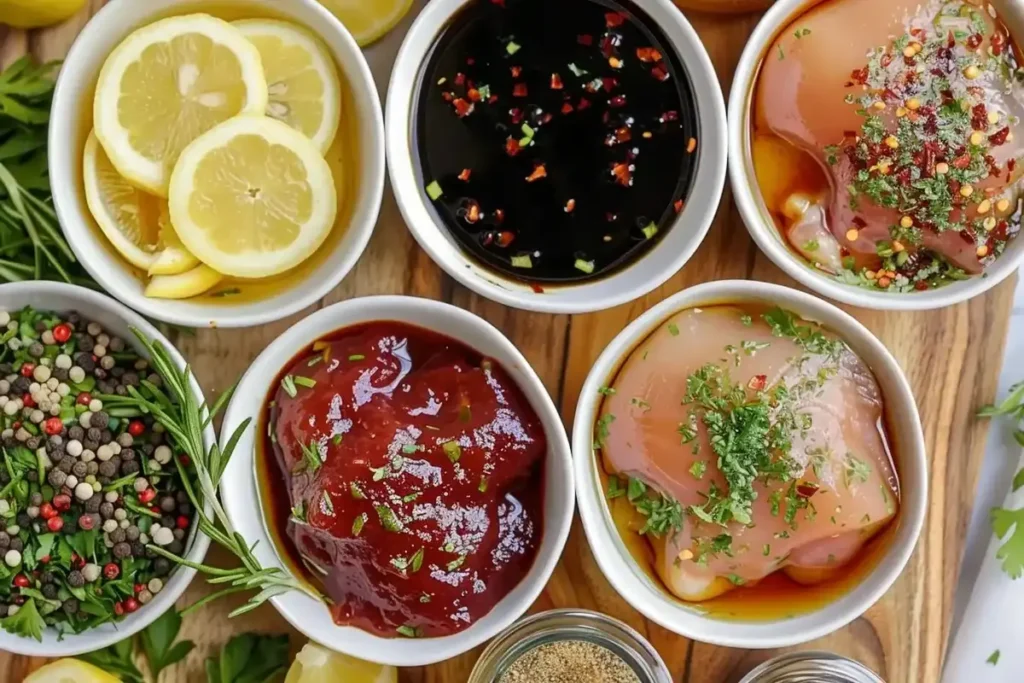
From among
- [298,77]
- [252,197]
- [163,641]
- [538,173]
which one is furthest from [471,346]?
[163,641]

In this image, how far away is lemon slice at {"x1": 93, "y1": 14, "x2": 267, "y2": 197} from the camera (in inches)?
57.4

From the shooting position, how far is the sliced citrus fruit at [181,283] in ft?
4.90

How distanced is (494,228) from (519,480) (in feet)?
1.47

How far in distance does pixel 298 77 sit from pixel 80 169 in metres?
0.39

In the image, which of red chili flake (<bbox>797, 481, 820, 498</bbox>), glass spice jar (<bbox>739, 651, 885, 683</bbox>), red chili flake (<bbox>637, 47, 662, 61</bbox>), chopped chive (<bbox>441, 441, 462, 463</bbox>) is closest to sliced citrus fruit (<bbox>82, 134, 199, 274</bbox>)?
chopped chive (<bbox>441, 441, 462, 463</bbox>)

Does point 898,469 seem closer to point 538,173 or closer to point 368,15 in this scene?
point 538,173

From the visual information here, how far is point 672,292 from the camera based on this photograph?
66.2 inches

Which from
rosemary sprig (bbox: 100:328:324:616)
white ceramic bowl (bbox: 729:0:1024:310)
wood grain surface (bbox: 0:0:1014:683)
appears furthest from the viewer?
wood grain surface (bbox: 0:0:1014:683)

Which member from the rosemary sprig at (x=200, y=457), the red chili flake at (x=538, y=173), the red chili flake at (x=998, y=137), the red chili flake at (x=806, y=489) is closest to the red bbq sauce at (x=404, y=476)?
the rosemary sprig at (x=200, y=457)

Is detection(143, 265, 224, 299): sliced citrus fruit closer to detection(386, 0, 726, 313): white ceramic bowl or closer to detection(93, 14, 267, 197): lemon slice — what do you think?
detection(93, 14, 267, 197): lemon slice

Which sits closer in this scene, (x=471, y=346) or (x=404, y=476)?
(x=404, y=476)

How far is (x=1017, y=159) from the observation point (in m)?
1.56

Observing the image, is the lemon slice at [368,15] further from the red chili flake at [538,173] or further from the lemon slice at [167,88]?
the red chili flake at [538,173]

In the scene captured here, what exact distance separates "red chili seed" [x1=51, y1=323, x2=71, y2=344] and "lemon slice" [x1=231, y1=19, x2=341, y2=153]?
19.3 inches
